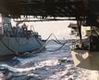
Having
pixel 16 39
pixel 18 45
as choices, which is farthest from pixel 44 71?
pixel 18 45

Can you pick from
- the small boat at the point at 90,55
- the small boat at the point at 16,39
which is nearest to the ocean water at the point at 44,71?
the small boat at the point at 16,39

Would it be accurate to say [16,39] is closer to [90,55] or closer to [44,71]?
[44,71]

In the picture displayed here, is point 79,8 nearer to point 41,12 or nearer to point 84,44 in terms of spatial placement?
A: point 41,12

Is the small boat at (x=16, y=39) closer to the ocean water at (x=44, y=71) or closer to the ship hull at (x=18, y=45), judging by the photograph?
the ship hull at (x=18, y=45)

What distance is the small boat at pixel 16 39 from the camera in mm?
71375

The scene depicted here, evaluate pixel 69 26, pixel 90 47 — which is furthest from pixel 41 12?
pixel 69 26

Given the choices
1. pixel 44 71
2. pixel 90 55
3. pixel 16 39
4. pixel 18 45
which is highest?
pixel 90 55

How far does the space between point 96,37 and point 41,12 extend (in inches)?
193

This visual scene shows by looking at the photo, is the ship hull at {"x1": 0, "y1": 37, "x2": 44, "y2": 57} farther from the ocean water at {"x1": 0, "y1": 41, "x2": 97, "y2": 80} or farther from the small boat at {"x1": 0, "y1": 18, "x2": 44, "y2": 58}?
the ocean water at {"x1": 0, "y1": 41, "x2": 97, "y2": 80}

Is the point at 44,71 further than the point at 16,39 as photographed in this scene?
No

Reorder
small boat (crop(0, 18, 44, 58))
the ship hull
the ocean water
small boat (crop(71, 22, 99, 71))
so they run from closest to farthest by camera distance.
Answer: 1. small boat (crop(71, 22, 99, 71))
2. the ocean water
3. small boat (crop(0, 18, 44, 58))
4. the ship hull

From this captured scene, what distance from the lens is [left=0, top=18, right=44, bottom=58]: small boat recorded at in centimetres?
7138

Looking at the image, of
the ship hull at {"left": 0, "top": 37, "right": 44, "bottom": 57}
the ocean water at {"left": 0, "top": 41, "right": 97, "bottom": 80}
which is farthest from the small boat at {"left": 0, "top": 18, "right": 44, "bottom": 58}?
the ocean water at {"left": 0, "top": 41, "right": 97, "bottom": 80}

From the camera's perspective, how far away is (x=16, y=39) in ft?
254
